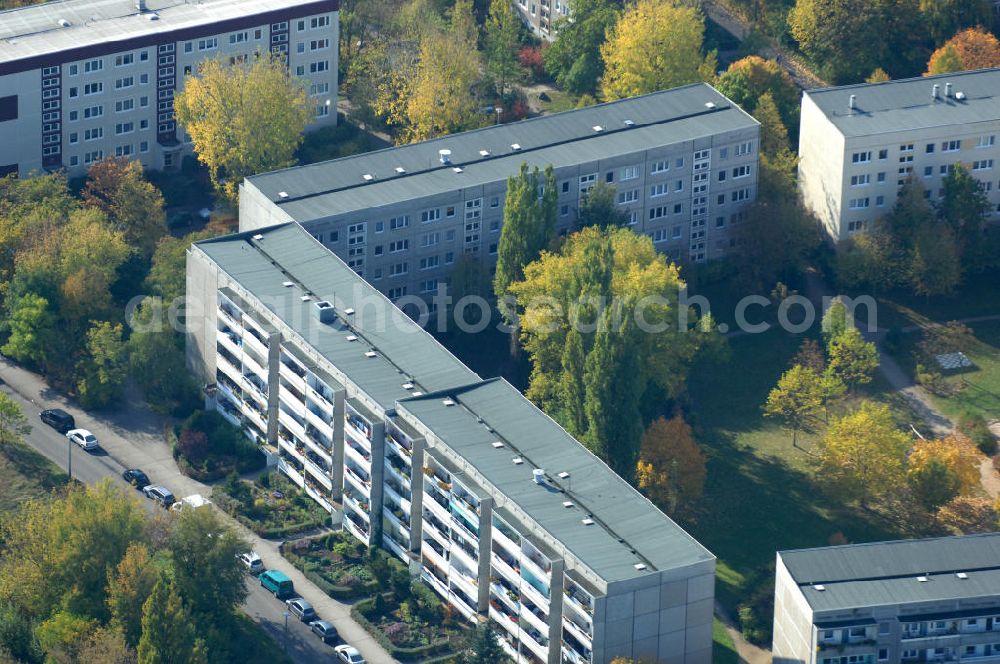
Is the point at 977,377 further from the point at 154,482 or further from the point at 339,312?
the point at 154,482

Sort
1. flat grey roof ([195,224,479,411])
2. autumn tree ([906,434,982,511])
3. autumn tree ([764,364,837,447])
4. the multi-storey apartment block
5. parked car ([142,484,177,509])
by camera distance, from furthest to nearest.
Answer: the multi-storey apartment block
autumn tree ([764,364,837,447])
parked car ([142,484,177,509])
autumn tree ([906,434,982,511])
flat grey roof ([195,224,479,411])

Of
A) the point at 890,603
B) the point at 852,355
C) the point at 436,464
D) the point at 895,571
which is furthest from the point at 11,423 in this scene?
the point at 890,603

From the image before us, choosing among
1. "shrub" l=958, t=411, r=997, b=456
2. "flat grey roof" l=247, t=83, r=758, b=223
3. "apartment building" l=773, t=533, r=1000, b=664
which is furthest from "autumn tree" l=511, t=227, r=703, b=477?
"shrub" l=958, t=411, r=997, b=456

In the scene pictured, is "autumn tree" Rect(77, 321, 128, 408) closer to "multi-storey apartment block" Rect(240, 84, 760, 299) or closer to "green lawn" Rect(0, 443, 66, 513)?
"green lawn" Rect(0, 443, 66, 513)

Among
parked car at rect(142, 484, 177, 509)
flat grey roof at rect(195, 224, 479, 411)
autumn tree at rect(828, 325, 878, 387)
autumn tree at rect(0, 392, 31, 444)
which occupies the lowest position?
parked car at rect(142, 484, 177, 509)

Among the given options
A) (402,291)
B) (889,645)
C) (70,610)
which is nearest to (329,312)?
(402,291)

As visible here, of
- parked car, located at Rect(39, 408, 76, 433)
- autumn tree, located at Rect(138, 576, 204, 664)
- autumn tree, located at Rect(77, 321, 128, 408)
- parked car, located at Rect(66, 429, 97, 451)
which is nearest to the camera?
autumn tree, located at Rect(138, 576, 204, 664)
